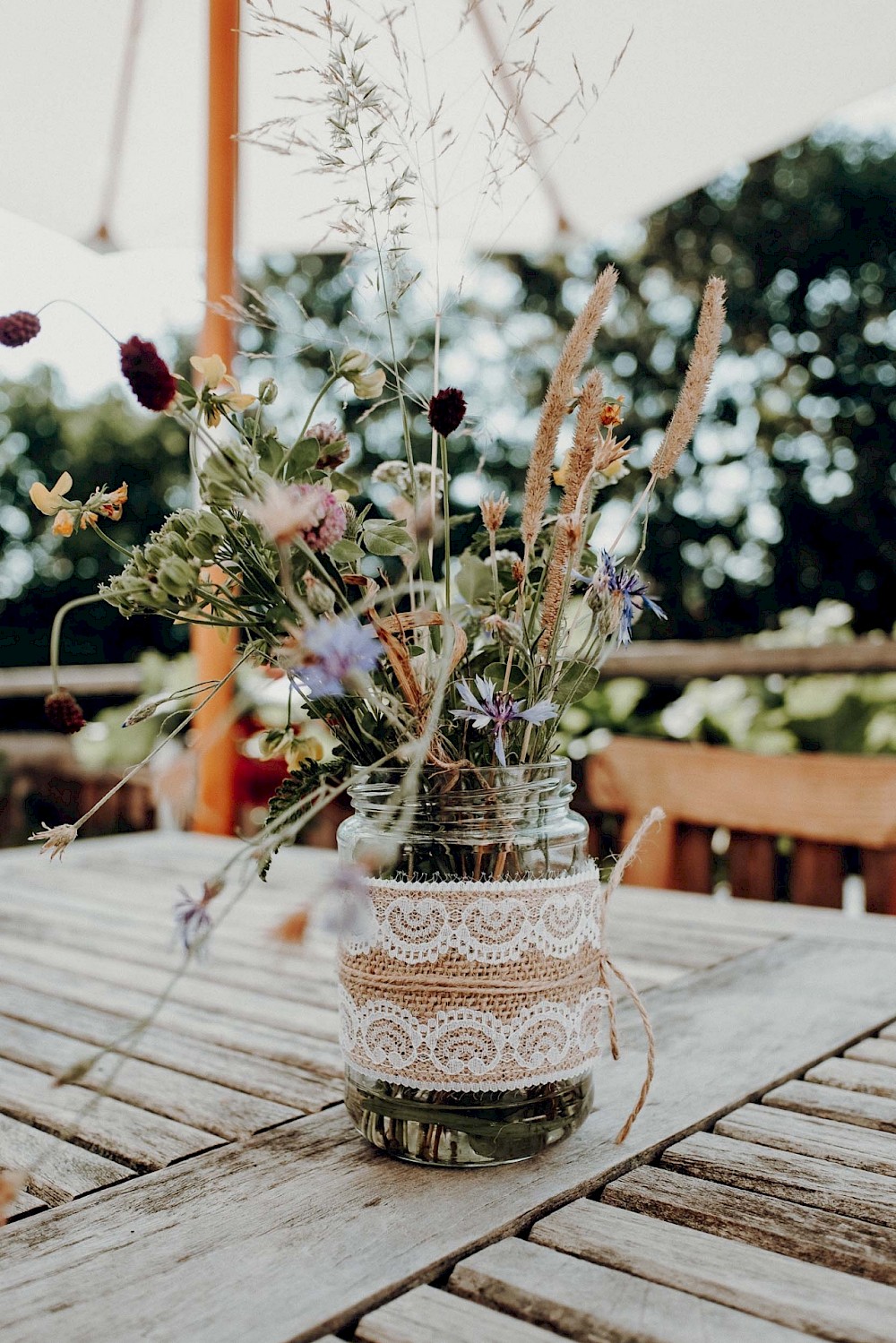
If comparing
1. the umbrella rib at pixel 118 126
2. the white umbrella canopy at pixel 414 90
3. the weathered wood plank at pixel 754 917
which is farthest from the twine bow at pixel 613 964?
the umbrella rib at pixel 118 126

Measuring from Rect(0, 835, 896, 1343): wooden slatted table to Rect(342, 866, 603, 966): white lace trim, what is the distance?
0.14 m

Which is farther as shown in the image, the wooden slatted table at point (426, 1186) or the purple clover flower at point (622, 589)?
the purple clover flower at point (622, 589)

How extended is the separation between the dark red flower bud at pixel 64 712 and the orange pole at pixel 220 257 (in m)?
1.73

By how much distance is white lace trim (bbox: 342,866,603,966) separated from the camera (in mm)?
698

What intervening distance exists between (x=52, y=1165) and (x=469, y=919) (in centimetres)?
32

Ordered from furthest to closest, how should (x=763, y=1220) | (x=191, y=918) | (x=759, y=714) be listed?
(x=759, y=714)
(x=763, y=1220)
(x=191, y=918)

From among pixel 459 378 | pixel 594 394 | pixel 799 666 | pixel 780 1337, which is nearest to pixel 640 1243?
pixel 780 1337

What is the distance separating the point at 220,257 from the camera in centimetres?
251

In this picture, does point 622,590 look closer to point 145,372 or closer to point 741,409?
point 145,372

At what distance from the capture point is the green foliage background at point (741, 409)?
25.2 feet

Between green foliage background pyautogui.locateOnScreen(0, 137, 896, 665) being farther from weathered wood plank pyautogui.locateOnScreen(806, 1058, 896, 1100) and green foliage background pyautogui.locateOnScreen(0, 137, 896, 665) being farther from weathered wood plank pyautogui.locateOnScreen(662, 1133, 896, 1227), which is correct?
weathered wood plank pyautogui.locateOnScreen(662, 1133, 896, 1227)

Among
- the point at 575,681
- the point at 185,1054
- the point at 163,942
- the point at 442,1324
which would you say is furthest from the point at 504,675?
the point at 163,942

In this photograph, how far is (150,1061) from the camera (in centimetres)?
95

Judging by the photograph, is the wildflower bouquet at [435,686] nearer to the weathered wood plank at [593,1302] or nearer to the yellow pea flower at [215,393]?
the yellow pea flower at [215,393]
